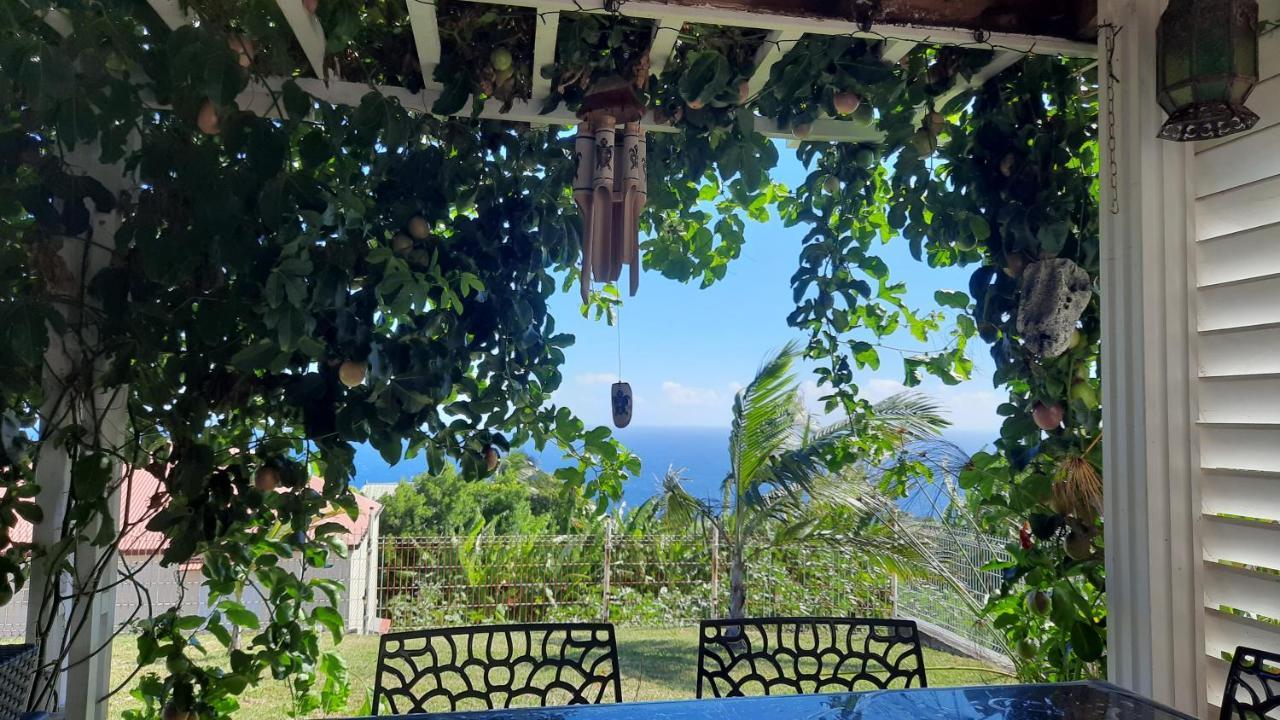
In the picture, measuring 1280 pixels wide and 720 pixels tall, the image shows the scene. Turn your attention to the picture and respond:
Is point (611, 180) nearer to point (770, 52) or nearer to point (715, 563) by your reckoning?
point (770, 52)

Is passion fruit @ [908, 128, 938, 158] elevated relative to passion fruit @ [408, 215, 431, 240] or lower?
elevated

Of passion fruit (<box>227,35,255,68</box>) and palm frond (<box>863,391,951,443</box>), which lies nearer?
passion fruit (<box>227,35,255,68</box>)

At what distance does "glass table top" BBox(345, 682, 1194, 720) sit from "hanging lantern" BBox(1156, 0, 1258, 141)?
3.04ft

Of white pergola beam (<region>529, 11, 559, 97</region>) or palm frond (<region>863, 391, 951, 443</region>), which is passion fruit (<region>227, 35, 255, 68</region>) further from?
palm frond (<region>863, 391, 951, 443</region>)

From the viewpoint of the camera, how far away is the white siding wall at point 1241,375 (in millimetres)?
1421

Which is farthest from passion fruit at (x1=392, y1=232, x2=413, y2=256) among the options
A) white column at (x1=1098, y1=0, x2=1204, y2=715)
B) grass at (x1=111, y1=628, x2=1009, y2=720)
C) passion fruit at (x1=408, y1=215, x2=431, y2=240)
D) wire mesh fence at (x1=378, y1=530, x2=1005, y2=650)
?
wire mesh fence at (x1=378, y1=530, x2=1005, y2=650)

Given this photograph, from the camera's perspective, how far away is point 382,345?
6.23ft

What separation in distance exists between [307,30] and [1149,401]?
1832mm

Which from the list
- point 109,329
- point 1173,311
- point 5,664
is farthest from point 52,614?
point 1173,311

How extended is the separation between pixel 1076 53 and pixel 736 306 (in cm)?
3992

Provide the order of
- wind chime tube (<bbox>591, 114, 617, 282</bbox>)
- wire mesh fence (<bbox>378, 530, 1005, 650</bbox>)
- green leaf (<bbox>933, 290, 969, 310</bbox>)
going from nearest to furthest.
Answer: wind chime tube (<bbox>591, 114, 617, 282</bbox>), green leaf (<bbox>933, 290, 969, 310</bbox>), wire mesh fence (<bbox>378, 530, 1005, 650</bbox>)

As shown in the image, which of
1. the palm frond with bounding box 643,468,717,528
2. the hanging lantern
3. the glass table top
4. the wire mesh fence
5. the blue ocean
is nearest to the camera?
the glass table top

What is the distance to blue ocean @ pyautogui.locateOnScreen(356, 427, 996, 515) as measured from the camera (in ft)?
18.7

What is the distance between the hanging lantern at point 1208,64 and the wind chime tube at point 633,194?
3.20 feet
